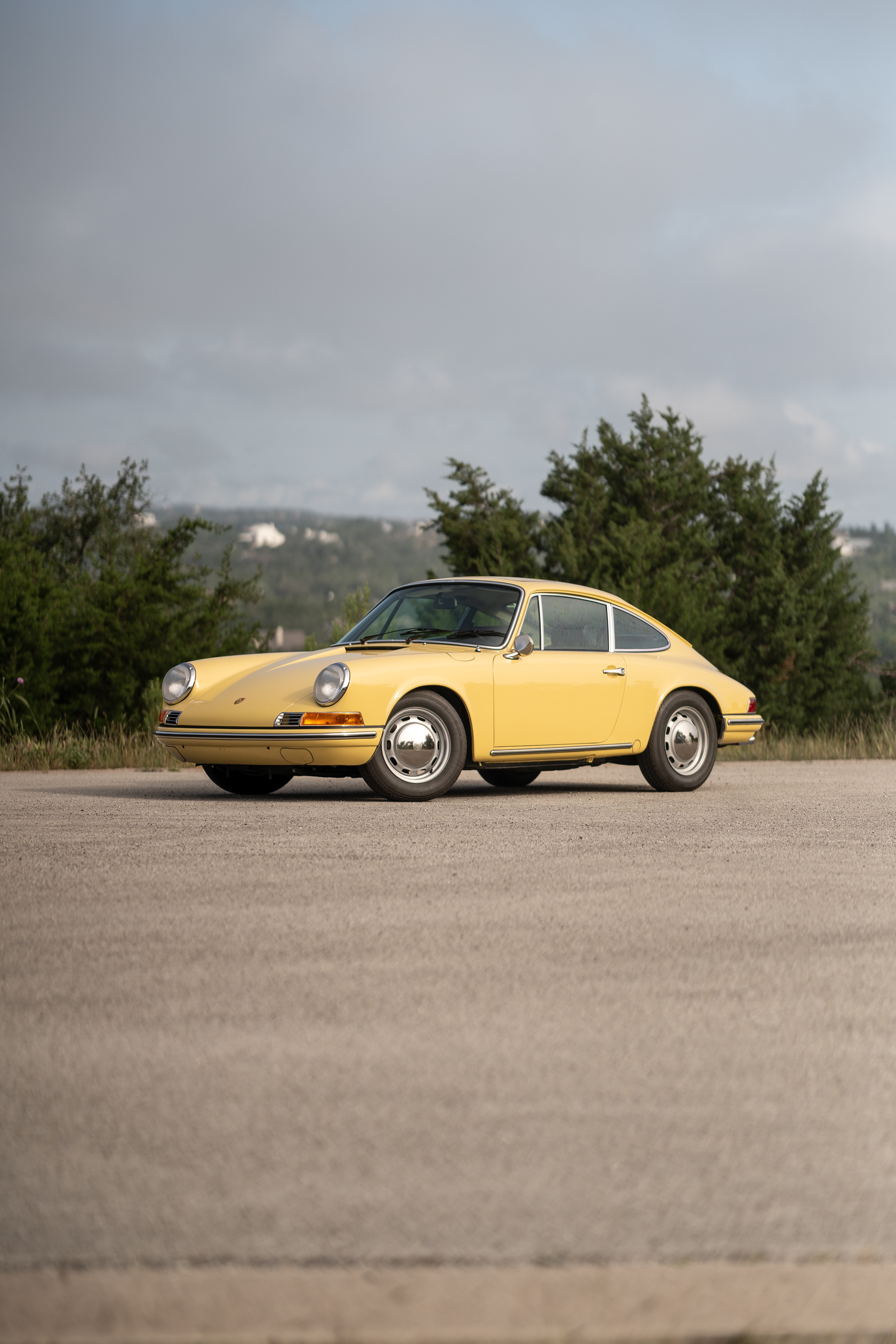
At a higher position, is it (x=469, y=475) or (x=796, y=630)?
(x=469, y=475)

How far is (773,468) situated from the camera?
155 feet

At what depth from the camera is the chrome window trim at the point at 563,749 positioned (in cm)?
1019

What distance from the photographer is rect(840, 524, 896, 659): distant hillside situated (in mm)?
47750

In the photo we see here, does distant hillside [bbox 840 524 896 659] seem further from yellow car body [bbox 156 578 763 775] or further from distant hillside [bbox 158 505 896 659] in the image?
yellow car body [bbox 156 578 763 775]

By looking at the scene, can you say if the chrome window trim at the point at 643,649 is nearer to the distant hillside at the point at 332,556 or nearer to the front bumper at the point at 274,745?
the front bumper at the point at 274,745

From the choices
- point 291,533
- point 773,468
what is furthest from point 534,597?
point 291,533

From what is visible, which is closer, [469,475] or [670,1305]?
[670,1305]

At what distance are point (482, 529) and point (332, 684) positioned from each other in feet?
106

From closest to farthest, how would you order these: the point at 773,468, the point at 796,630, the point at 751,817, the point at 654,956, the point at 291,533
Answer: the point at 654,956 < the point at 751,817 < the point at 796,630 < the point at 773,468 < the point at 291,533

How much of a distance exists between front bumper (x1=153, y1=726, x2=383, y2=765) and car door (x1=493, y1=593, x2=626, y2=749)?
110cm

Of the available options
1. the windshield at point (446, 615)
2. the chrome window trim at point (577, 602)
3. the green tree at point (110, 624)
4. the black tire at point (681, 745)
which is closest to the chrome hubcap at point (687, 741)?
the black tire at point (681, 745)

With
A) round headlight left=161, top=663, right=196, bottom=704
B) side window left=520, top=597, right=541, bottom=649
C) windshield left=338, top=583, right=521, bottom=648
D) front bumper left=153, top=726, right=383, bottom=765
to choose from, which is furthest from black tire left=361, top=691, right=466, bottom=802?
round headlight left=161, top=663, right=196, bottom=704

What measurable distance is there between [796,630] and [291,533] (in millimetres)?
123004

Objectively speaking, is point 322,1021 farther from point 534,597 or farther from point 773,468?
point 773,468
